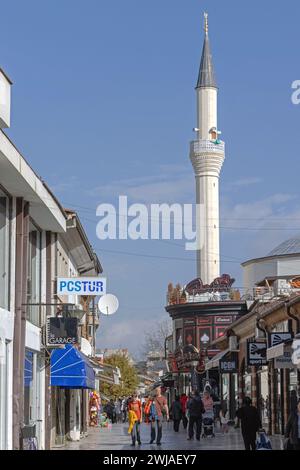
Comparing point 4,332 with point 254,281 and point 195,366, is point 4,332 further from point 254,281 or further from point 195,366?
point 254,281

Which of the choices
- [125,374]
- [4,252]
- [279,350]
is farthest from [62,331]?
[125,374]

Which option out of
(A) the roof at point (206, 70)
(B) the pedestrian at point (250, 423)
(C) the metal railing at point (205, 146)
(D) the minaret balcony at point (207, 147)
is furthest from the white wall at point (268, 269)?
(B) the pedestrian at point (250, 423)

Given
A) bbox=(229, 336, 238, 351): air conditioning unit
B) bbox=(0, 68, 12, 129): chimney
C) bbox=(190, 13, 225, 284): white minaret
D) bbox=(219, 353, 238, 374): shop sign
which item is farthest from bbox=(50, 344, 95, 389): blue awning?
bbox=(190, 13, 225, 284): white minaret

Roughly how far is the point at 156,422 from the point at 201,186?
72685 mm

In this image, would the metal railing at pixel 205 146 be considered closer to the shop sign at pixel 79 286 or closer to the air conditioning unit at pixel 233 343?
the air conditioning unit at pixel 233 343

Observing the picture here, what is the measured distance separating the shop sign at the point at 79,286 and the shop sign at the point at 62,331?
2030 mm

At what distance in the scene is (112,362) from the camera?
122 m

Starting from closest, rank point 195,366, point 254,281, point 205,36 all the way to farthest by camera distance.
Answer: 1. point 195,366
2. point 254,281
3. point 205,36

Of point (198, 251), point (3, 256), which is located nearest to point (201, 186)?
point (198, 251)

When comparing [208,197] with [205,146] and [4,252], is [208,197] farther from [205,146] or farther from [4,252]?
[4,252]

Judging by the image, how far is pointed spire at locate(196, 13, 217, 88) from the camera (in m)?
110

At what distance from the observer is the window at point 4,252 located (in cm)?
2267
